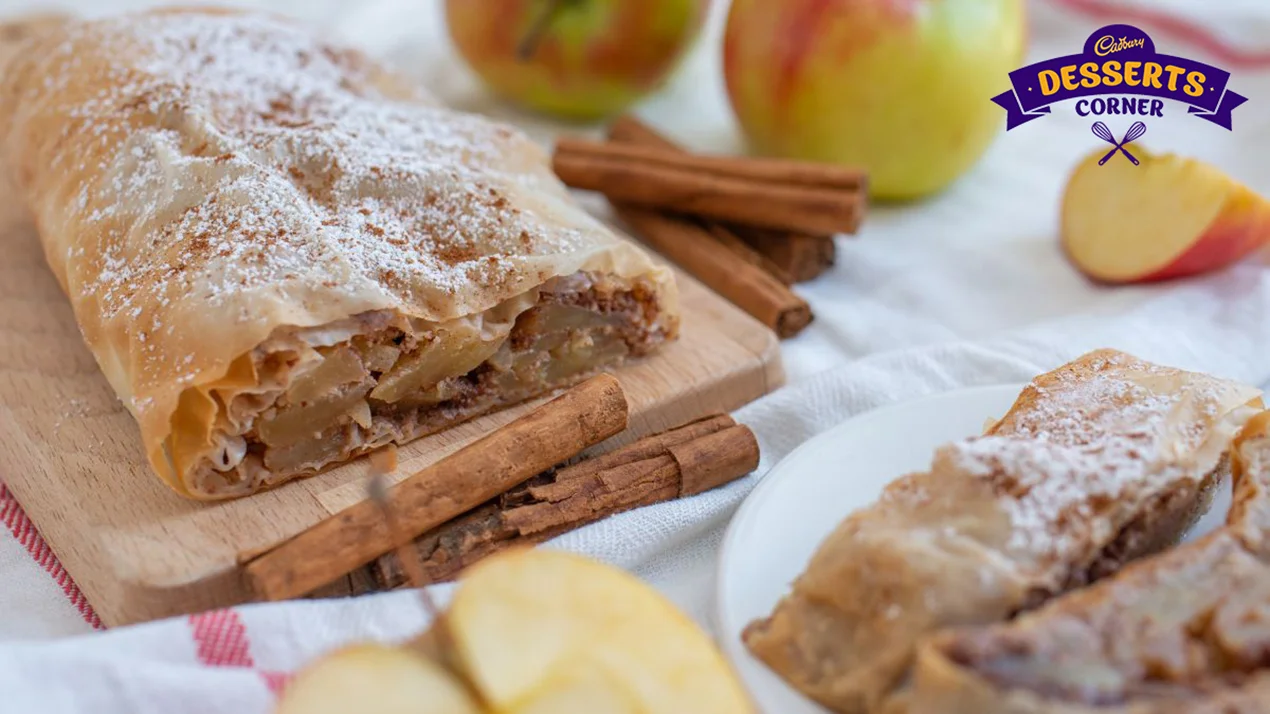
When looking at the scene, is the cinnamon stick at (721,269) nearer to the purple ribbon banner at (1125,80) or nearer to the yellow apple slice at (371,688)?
the purple ribbon banner at (1125,80)

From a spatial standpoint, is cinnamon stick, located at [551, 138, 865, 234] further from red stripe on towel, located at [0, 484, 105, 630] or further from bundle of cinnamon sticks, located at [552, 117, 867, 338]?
red stripe on towel, located at [0, 484, 105, 630]

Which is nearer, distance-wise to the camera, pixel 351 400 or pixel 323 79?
pixel 351 400

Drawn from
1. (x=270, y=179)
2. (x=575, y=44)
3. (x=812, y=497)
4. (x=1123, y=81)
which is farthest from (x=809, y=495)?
(x=575, y=44)

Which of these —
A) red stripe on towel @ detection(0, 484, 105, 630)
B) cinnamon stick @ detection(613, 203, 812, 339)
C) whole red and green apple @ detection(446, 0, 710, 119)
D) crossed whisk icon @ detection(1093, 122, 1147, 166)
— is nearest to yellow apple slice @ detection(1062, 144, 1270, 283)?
crossed whisk icon @ detection(1093, 122, 1147, 166)

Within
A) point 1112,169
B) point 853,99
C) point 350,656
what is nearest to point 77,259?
point 350,656

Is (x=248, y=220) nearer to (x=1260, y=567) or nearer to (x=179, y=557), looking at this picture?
(x=179, y=557)
